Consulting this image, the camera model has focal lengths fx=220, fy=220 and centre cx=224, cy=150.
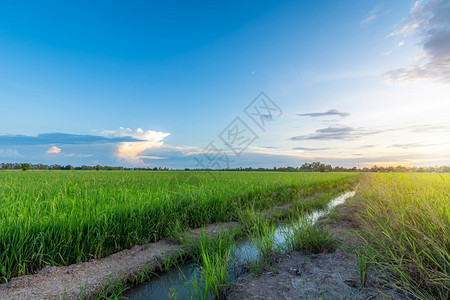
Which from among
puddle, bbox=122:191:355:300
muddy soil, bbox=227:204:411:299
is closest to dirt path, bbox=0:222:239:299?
puddle, bbox=122:191:355:300

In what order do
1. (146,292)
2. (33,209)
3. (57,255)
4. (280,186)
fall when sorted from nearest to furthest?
(146,292) → (57,255) → (33,209) → (280,186)

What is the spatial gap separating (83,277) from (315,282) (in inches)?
98.0

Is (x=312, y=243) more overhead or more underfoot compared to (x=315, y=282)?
more overhead

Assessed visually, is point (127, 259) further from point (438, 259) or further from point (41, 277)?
point (438, 259)

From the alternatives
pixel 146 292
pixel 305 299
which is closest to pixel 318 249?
pixel 305 299

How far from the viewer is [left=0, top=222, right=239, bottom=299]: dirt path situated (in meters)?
2.15

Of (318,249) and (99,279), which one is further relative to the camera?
(318,249)

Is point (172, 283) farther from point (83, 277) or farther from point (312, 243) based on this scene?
point (312, 243)

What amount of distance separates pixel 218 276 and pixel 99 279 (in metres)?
1.32

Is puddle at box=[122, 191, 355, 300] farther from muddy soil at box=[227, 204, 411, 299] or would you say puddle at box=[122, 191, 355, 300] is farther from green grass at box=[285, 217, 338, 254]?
green grass at box=[285, 217, 338, 254]

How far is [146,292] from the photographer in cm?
248

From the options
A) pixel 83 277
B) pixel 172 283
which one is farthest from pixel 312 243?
pixel 83 277

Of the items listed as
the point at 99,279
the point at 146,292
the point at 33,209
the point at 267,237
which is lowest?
the point at 146,292

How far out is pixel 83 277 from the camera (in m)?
2.43
